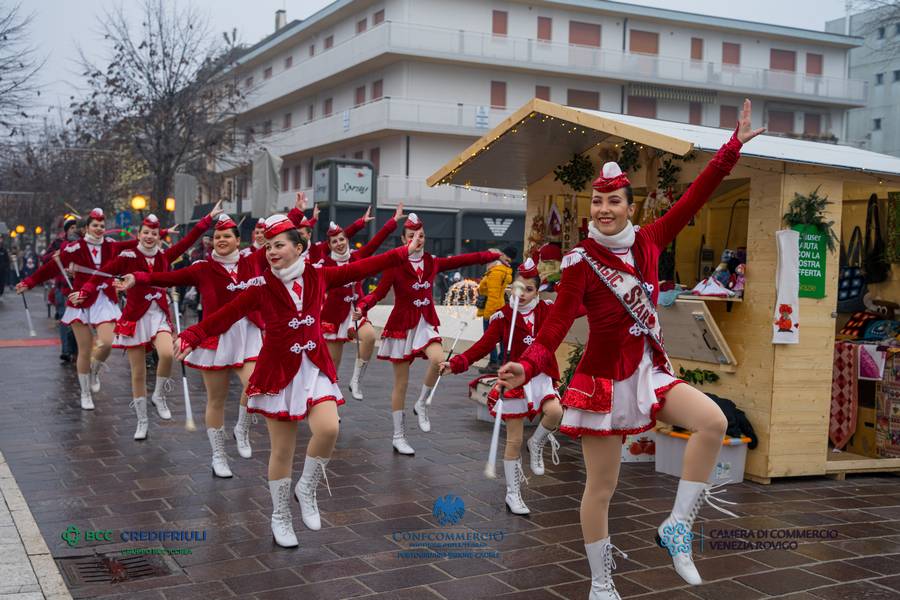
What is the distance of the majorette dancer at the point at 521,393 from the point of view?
7.21 meters

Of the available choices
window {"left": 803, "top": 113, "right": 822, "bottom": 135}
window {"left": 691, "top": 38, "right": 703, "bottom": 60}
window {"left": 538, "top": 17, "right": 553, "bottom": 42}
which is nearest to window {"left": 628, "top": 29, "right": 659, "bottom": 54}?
window {"left": 691, "top": 38, "right": 703, "bottom": 60}

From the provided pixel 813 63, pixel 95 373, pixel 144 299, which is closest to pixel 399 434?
pixel 144 299

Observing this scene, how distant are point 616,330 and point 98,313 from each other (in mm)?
7954

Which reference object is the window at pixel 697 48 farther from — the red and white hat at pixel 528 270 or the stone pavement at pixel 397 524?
the red and white hat at pixel 528 270

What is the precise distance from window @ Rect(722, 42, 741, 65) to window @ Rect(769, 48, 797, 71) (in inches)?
76.7

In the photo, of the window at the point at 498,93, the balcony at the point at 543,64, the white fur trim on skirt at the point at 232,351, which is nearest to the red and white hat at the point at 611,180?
the white fur trim on skirt at the point at 232,351

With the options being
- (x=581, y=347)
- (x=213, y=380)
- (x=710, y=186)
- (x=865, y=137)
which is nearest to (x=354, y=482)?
(x=213, y=380)

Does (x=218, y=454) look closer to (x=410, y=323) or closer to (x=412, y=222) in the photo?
(x=410, y=323)

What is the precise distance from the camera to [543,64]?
4194 centimetres

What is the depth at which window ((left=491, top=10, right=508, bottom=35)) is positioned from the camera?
41781mm

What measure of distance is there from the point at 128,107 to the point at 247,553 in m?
26.1

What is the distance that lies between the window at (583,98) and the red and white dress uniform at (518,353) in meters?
36.5

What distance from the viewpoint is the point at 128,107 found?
29391mm

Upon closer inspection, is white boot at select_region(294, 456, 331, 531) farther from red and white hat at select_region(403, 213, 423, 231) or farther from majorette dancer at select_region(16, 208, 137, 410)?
majorette dancer at select_region(16, 208, 137, 410)
